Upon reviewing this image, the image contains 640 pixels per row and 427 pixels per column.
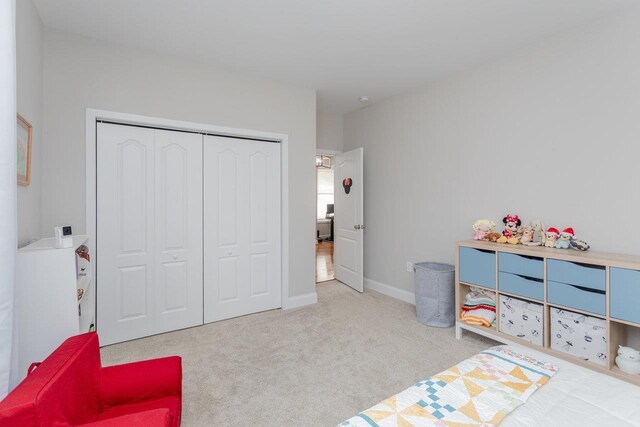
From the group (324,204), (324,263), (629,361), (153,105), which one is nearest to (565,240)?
(629,361)

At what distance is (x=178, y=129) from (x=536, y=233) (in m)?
3.44

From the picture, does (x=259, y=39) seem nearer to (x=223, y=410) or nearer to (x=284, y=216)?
(x=284, y=216)

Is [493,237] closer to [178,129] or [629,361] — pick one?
[629,361]

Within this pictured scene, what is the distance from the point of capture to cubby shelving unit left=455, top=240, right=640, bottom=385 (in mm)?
1906

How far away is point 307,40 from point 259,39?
0.41 metres

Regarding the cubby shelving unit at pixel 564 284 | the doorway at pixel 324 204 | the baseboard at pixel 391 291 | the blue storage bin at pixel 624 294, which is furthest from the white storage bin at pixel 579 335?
the doorway at pixel 324 204

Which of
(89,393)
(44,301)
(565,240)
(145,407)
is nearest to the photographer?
(89,393)

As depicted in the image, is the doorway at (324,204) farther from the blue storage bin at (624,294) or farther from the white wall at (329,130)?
the blue storage bin at (624,294)

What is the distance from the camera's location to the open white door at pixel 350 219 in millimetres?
4203

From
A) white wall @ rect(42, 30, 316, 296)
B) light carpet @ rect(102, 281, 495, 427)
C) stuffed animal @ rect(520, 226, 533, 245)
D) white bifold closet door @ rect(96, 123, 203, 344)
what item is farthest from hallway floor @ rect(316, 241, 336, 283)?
stuffed animal @ rect(520, 226, 533, 245)

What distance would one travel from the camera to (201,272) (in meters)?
3.13

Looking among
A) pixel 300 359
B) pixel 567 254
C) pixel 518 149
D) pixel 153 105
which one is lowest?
pixel 300 359

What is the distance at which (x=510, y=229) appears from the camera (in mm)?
2738

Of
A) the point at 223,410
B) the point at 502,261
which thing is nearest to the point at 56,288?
the point at 223,410
